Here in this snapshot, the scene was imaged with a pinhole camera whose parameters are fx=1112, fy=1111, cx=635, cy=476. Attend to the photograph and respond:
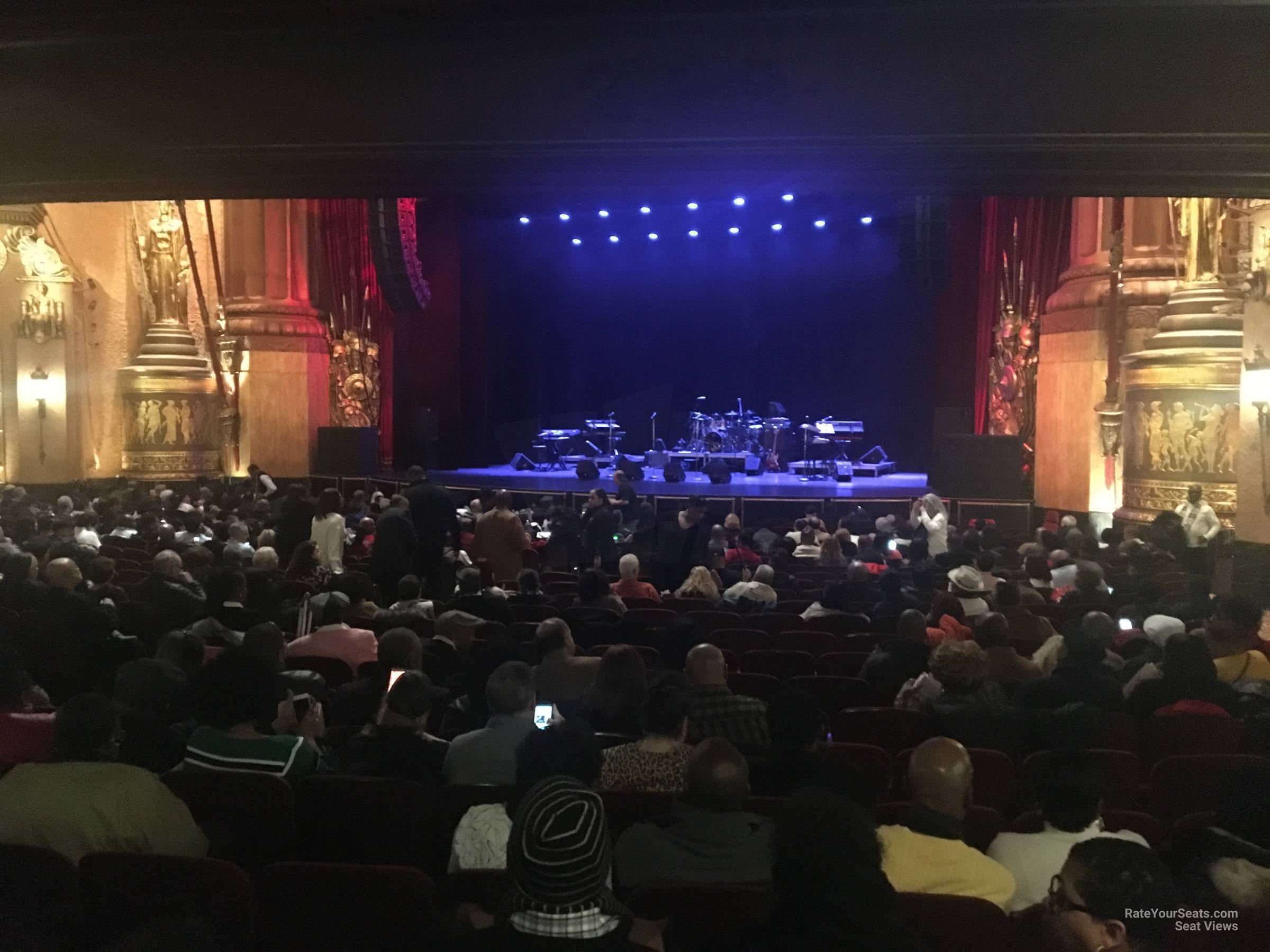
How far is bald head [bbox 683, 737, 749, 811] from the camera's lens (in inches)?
109

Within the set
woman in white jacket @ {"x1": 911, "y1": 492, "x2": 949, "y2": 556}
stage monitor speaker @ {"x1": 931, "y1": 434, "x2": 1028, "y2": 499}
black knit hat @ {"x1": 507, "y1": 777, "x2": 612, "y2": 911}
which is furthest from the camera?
stage monitor speaker @ {"x1": 931, "y1": 434, "x2": 1028, "y2": 499}

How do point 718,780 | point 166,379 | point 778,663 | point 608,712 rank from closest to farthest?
point 718,780
point 608,712
point 778,663
point 166,379

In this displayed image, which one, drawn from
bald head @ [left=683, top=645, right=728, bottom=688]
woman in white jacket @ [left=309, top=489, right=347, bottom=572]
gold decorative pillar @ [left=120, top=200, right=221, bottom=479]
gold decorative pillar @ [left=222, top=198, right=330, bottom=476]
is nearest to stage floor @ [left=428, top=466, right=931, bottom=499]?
gold decorative pillar @ [left=222, top=198, right=330, bottom=476]

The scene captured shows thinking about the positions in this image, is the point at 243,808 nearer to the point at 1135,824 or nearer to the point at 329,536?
the point at 1135,824

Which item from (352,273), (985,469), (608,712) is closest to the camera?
(608,712)

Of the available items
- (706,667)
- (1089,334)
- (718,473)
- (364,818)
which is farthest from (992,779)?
(718,473)

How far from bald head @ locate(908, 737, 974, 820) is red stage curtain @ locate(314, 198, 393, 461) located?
52.1 feet

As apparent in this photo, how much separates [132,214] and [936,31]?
1476 centimetres

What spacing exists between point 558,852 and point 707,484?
45.4 feet

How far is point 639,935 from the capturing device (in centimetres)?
221

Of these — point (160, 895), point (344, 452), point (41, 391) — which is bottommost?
point (160, 895)

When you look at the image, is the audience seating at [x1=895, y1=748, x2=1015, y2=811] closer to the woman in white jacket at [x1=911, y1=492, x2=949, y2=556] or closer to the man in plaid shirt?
the man in plaid shirt

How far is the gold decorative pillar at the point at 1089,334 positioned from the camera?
12562 millimetres

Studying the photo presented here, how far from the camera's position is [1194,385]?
35.3ft
